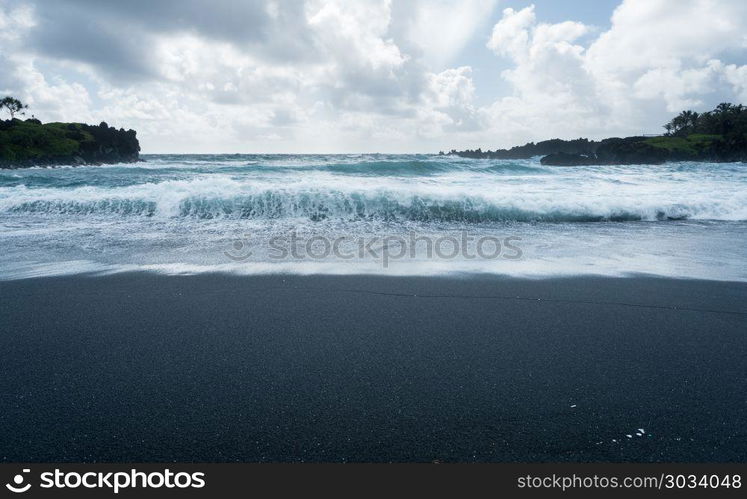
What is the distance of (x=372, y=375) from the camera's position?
2332 millimetres

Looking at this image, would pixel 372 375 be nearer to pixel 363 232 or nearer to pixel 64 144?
pixel 363 232

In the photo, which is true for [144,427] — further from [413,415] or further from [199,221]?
Result: [199,221]

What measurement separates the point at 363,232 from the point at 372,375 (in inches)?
220

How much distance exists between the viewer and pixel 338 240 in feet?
22.8

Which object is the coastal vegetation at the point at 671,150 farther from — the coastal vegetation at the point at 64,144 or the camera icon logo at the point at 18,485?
the coastal vegetation at the point at 64,144

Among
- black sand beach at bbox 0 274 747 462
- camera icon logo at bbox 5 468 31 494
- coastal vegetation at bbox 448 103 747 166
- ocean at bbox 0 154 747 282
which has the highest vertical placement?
coastal vegetation at bbox 448 103 747 166

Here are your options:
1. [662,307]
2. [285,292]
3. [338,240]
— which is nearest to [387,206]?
[338,240]

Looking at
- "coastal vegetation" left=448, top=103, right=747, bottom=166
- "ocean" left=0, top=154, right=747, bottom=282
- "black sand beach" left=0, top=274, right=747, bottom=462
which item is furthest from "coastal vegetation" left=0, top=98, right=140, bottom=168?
"coastal vegetation" left=448, top=103, right=747, bottom=166

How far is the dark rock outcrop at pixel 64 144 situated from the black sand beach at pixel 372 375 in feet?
165

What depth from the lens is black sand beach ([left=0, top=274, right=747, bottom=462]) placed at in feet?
5.67

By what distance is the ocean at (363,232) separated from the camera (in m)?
5.16

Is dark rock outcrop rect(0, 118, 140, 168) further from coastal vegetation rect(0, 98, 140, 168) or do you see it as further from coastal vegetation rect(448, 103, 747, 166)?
coastal vegetation rect(448, 103, 747, 166)

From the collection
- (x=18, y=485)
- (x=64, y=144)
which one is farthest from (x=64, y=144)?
(x=18, y=485)

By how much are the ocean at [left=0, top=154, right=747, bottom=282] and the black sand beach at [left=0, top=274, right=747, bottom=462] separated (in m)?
1.17
